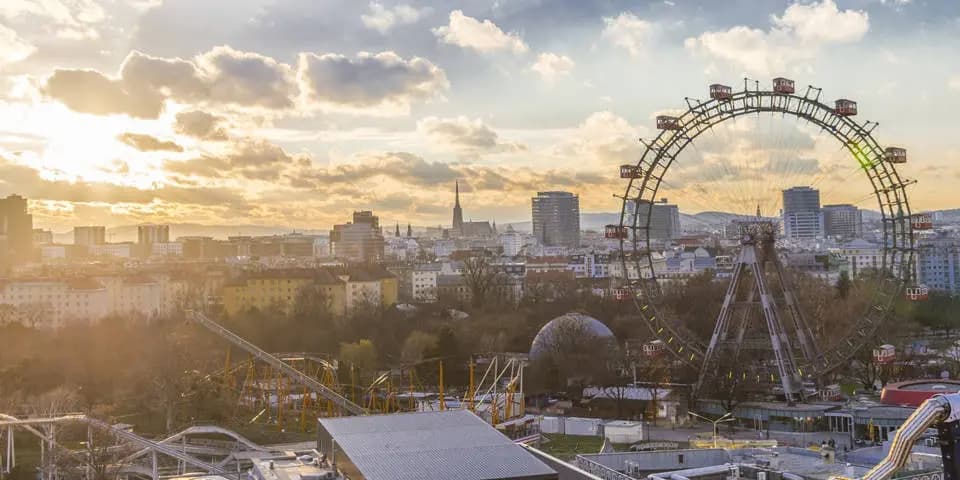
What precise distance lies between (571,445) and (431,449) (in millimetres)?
18498

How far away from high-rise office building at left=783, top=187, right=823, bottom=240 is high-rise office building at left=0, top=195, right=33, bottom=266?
330ft

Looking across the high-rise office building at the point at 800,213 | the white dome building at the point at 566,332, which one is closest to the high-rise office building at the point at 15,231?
the white dome building at the point at 566,332

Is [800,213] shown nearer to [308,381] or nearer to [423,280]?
[423,280]

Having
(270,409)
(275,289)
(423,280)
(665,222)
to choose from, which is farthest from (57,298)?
(665,222)

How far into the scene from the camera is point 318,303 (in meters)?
81.4

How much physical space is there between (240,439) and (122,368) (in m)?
21.4

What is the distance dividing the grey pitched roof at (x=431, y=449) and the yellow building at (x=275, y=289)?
66.8 metres

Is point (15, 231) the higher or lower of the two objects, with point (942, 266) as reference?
higher

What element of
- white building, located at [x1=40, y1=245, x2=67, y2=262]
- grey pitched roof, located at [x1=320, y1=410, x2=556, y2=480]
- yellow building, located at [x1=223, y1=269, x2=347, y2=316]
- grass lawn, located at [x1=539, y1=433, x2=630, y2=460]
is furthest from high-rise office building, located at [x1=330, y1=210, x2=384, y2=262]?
grey pitched roof, located at [x1=320, y1=410, x2=556, y2=480]

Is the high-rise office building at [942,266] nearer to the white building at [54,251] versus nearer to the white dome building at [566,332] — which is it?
the white dome building at [566,332]

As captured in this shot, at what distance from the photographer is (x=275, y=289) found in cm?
9288

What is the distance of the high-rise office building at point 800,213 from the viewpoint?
429 ft

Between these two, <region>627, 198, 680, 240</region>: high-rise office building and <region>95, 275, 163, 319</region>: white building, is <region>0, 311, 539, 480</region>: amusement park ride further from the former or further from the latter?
<region>627, 198, 680, 240</region>: high-rise office building

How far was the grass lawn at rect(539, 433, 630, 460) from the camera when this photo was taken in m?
36.3
